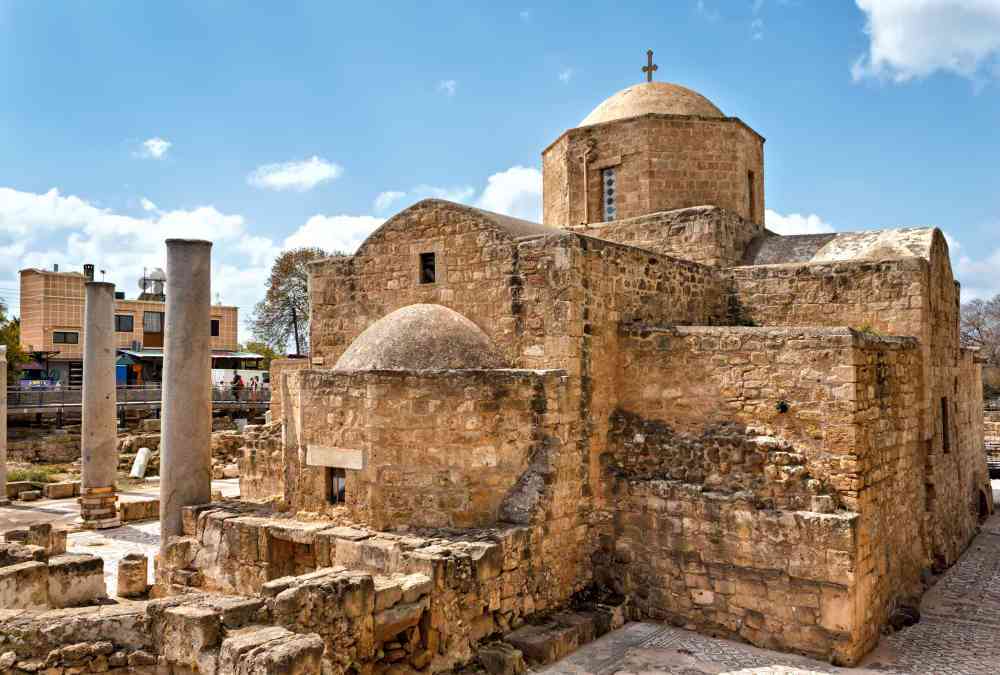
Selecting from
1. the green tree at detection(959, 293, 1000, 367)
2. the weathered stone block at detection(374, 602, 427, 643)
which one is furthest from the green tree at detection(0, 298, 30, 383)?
the green tree at detection(959, 293, 1000, 367)

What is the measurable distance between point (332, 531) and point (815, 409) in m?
4.83

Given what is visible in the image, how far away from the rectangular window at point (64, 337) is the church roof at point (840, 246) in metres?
31.6

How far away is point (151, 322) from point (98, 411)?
24.6 meters

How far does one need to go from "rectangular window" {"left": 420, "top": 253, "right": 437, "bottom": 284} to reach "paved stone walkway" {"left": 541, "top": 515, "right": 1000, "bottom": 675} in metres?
4.47

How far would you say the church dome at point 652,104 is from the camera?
11.7m

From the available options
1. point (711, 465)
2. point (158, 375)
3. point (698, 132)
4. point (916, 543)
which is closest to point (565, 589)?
point (711, 465)

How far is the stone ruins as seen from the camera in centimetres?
631

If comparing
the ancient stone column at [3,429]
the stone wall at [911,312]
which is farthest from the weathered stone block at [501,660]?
the ancient stone column at [3,429]

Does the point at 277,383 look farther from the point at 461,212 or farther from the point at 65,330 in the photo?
the point at 65,330

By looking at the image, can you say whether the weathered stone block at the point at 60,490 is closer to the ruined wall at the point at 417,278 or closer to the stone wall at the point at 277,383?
the stone wall at the point at 277,383

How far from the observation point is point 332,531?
7305 millimetres

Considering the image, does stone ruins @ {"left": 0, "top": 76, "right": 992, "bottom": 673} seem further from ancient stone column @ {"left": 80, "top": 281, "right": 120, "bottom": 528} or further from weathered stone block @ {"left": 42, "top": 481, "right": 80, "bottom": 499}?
weathered stone block @ {"left": 42, "top": 481, "right": 80, "bottom": 499}

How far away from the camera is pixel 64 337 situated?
33.3m

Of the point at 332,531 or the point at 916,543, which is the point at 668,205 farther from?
the point at 332,531
